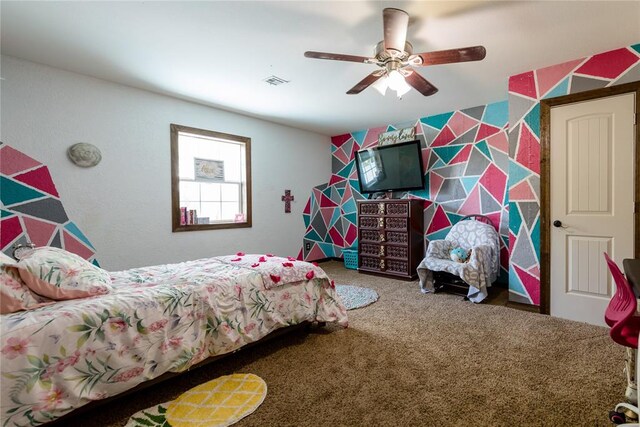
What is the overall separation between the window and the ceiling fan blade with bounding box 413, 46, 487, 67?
2.98 m

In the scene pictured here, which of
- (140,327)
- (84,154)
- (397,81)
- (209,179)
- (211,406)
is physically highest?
(397,81)

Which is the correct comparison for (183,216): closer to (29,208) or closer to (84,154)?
(84,154)

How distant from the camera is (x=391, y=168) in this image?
4867 mm

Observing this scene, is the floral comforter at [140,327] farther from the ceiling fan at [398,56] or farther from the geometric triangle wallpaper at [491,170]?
the geometric triangle wallpaper at [491,170]

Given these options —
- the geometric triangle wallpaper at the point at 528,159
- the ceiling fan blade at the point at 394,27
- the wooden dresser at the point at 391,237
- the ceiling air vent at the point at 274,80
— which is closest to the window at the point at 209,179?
the ceiling air vent at the point at 274,80

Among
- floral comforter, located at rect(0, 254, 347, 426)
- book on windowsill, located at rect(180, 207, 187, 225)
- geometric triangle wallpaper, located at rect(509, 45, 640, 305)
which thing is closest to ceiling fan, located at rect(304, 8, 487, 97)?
geometric triangle wallpaper, located at rect(509, 45, 640, 305)

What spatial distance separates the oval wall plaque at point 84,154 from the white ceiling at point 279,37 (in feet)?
2.41

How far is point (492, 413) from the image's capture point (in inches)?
64.2

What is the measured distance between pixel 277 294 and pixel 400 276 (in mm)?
2669

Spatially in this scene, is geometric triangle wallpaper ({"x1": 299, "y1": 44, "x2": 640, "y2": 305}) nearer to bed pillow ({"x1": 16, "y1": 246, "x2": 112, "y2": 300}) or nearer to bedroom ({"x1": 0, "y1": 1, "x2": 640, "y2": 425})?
bedroom ({"x1": 0, "y1": 1, "x2": 640, "y2": 425})

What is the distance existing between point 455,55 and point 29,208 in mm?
3817

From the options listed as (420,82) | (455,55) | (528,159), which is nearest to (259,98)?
(420,82)

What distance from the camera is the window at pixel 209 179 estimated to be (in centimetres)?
384

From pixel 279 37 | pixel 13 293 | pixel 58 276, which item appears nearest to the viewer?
pixel 13 293
